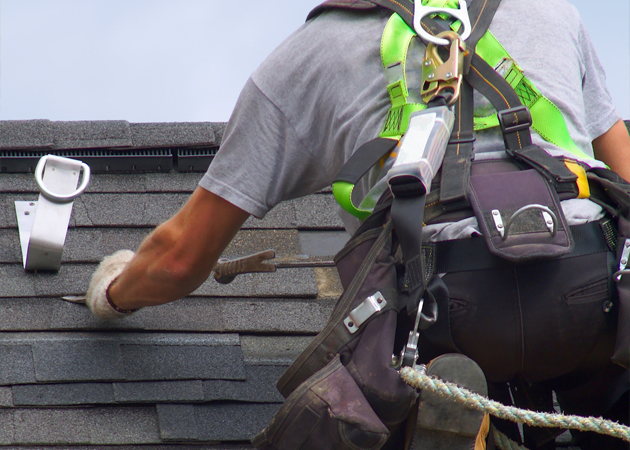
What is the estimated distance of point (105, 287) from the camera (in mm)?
2043

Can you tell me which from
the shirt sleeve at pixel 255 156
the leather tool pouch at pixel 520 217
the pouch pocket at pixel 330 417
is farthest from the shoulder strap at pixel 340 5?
the pouch pocket at pixel 330 417

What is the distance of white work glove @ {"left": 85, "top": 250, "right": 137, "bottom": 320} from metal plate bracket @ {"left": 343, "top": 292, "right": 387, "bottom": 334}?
1027 millimetres

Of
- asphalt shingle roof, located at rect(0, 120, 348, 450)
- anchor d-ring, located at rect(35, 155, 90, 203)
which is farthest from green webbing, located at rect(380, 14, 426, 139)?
anchor d-ring, located at rect(35, 155, 90, 203)

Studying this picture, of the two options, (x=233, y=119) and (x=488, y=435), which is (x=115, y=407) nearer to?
(x=233, y=119)

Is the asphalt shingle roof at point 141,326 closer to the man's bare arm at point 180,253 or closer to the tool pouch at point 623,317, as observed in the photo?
the man's bare arm at point 180,253

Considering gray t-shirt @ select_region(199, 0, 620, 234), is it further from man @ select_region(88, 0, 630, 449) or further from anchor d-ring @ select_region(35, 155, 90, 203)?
anchor d-ring @ select_region(35, 155, 90, 203)

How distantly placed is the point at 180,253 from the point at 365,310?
29.0 inches

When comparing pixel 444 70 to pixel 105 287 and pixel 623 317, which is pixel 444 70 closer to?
pixel 623 317

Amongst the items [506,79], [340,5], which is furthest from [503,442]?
[340,5]

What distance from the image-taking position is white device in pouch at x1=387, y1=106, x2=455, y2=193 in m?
1.22

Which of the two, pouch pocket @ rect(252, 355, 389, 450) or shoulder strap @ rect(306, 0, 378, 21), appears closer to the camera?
pouch pocket @ rect(252, 355, 389, 450)

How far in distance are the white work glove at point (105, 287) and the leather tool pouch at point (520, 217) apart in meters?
1.24

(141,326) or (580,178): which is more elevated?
(580,178)

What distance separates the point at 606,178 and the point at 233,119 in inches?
34.9
